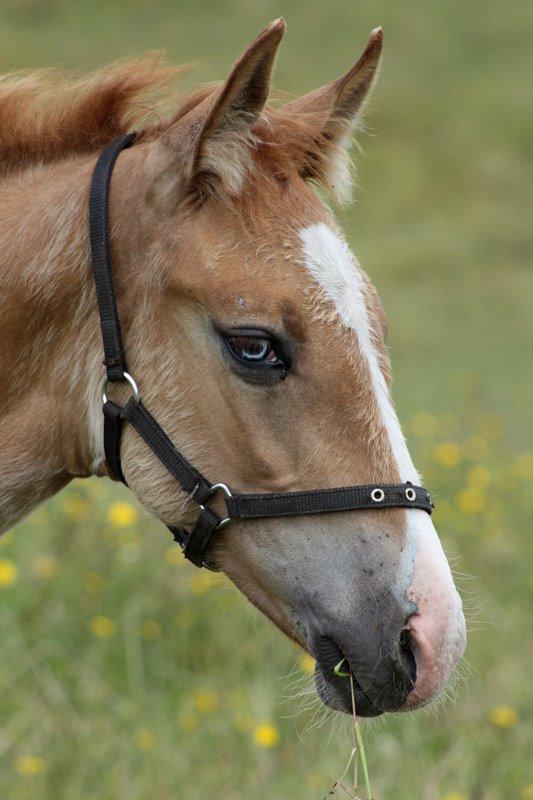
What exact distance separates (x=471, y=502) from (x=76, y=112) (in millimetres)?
3863

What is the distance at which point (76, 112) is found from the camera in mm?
3041

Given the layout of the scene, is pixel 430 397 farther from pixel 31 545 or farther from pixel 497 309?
pixel 497 309

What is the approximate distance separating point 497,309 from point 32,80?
18.0 meters

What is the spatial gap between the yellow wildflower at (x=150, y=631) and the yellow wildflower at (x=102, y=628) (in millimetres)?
137

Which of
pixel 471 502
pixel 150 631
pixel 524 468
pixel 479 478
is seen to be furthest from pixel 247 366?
pixel 524 468

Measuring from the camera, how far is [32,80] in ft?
10.4

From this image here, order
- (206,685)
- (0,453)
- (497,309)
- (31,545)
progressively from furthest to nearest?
(497,309) < (31,545) < (206,685) < (0,453)

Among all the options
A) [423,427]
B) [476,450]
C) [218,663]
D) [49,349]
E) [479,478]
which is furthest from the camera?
[423,427]

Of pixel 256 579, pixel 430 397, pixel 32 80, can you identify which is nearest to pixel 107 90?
pixel 32 80

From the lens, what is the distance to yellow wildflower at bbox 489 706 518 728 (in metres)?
3.97

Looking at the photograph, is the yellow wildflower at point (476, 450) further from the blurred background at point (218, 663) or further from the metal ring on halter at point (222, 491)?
the metal ring on halter at point (222, 491)

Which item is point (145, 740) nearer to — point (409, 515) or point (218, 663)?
point (218, 663)

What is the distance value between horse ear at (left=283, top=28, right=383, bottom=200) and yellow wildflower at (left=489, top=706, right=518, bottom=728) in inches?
83.7

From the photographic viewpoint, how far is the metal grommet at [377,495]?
8.20 feet
